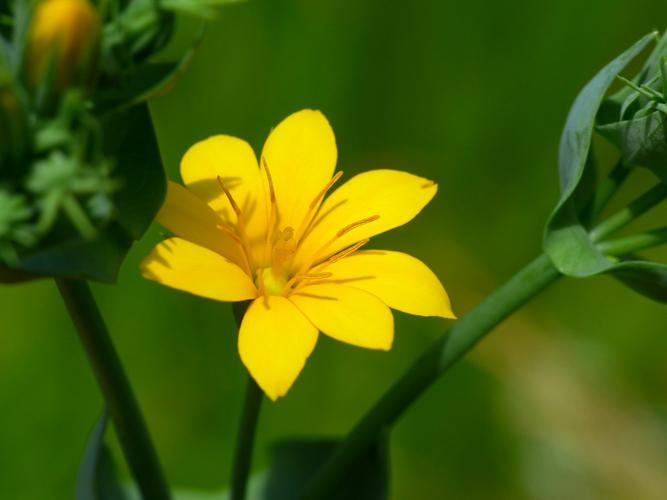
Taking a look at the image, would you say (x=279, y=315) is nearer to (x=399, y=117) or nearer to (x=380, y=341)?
(x=380, y=341)

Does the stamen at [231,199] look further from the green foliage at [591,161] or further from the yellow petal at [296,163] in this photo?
the green foliage at [591,161]

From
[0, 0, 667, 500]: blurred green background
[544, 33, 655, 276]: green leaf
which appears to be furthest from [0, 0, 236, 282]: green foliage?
[0, 0, 667, 500]: blurred green background

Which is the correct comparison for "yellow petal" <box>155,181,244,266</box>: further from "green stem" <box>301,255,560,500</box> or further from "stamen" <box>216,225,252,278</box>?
"green stem" <box>301,255,560,500</box>

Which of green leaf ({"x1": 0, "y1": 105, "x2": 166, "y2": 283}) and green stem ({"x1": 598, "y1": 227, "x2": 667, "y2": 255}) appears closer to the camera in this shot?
green leaf ({"x1": 0, "y1": 105, "x2": 166, "y2": 283})

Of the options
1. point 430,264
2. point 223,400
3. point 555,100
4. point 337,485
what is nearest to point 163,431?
point 223,400

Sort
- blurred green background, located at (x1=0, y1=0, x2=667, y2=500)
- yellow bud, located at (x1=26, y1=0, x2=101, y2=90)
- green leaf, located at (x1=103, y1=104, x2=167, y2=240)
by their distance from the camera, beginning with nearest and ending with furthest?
yellow bud, located at (x1=26, y1=0, x2=101, y2=90) → green leaf, located at (x1=103, y1=104, x2=167, y2=240) → blurred green background, located at (x1=0, y1=0, x2=667, y2=500)

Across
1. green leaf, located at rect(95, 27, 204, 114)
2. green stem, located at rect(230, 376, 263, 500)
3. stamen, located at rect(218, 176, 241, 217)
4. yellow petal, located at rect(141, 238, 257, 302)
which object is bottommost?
green stem, located at rect(230, 376, 263, 500)

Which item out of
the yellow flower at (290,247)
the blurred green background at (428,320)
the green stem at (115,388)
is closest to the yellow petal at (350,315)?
the yellow flower at (290,247)
